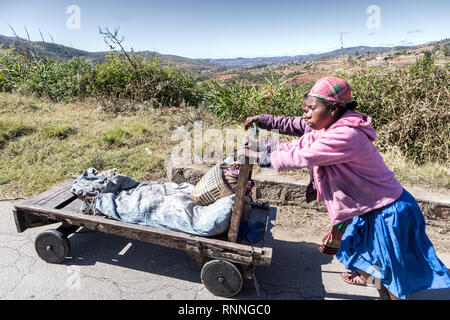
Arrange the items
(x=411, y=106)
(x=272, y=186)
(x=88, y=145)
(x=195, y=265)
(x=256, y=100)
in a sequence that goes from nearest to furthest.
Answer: (x=195, y=265) → (x=272, y=186) → (x=411, y=106) → (x=88, y=145) → (x=256, y=100)

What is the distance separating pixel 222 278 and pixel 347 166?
1.35 m

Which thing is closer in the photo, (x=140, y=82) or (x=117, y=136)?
(x=117, y=136)

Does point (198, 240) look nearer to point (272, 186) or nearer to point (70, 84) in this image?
point (272, 186)

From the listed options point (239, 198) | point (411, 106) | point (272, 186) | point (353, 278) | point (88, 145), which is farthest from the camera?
point (88, 145)

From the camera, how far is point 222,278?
253 cm

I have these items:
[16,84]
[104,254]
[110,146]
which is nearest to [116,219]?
[104,254]

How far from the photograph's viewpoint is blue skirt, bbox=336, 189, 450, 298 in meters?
2.09

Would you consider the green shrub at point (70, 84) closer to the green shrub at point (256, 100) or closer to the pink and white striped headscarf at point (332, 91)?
the green shrub at point (256, 100)

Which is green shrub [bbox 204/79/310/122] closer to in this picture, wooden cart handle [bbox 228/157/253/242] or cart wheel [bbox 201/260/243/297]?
wooden cart handle [bbox 228/157/253/242]

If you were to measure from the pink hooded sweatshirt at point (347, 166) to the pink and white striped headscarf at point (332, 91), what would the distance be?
0.13m

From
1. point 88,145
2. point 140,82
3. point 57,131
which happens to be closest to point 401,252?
point 88,145

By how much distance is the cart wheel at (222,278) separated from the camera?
8.20 feet

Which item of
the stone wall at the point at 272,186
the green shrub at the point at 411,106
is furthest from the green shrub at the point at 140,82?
the green shrub at the point at 411,106
